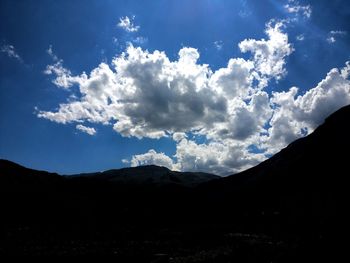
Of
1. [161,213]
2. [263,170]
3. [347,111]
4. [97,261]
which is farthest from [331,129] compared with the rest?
[97,261]

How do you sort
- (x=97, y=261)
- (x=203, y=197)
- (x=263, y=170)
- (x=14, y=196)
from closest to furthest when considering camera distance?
(x=97, y=261) → (x=14, y=196) → (x=263, y=170) → (x=203, y=197)

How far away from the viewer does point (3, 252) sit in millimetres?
29188

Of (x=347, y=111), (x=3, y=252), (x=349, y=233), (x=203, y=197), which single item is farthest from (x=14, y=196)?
(x=347, y=111)

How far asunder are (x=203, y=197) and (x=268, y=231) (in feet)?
226

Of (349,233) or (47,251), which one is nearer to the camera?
(349,233)

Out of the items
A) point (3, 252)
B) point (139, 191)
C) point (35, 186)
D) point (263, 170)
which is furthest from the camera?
point (139, 191)

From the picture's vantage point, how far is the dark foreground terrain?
31558 millimetres

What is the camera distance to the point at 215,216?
89562 millimetres

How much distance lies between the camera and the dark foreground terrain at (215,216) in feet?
104

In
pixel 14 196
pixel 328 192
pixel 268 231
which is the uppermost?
pixel 14 196

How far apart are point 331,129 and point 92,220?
63.7 metres

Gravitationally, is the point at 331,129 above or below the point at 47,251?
above

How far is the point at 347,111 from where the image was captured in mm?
80375

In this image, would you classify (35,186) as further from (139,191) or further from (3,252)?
(139,191)
